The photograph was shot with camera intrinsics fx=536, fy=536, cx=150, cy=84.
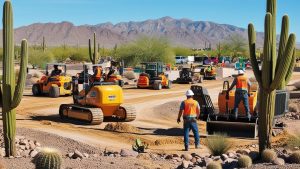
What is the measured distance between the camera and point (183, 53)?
334ft

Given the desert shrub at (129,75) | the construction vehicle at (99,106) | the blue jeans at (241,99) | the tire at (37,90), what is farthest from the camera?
the desert shrub at (129,75)

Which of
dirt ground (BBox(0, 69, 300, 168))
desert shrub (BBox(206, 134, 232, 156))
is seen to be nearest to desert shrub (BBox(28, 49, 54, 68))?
dirt ground (BBox(0, 69, 300, 168))

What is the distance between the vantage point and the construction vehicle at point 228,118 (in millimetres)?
15281

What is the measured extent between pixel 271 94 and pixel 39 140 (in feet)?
20.0

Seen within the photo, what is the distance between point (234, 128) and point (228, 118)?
62 cm

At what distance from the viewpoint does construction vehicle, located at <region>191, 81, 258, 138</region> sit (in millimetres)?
15281

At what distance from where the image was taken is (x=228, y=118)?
15984mm

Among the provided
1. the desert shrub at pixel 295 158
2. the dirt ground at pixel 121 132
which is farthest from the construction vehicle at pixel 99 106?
the desert shrub at pixel 295 158

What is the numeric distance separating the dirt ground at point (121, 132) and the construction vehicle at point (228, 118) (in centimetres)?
43

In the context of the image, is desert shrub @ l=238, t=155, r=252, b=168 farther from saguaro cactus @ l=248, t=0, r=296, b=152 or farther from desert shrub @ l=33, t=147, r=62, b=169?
desert shrub @ l=33, t=147, r=62, b=169

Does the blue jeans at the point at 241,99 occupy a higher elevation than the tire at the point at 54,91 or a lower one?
higher

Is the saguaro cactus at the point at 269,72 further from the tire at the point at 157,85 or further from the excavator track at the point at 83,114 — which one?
the tire at the point at 157,85

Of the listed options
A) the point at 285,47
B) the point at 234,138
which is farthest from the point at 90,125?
the point at 285,47

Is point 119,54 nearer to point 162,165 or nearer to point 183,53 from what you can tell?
point 183,53
